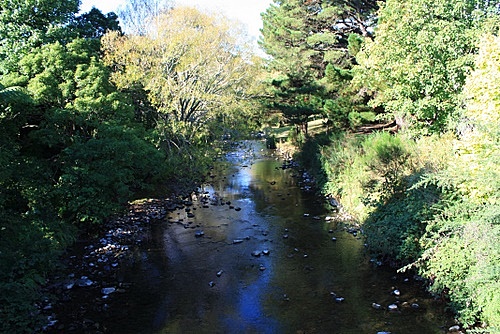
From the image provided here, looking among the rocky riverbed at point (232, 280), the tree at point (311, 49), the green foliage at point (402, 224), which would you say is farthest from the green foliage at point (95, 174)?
the tree at point (311, 49)

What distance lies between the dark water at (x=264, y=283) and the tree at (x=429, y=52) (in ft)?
18.9

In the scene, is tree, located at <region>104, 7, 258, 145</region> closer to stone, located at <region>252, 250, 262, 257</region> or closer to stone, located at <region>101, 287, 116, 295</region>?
stone, located at <region>252, 250, 262, 257</region>

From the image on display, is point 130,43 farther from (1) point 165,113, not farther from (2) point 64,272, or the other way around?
(2) point 64,272


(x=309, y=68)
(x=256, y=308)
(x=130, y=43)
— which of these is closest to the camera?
(x=256, y=308)

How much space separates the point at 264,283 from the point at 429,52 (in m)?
10.2

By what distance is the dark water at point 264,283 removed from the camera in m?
8.46

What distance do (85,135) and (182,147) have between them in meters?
6.73

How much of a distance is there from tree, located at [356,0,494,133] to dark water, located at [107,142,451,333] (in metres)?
5.77

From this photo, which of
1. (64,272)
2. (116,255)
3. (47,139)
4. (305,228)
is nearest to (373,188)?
(305,228)

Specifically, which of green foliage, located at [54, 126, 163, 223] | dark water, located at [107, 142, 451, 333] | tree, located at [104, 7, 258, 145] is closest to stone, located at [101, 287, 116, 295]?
dark water, located at [107, 142, 451, 333]

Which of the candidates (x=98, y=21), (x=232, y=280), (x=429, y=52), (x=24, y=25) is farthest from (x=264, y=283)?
(x=98, y=21)

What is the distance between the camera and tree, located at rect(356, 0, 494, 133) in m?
14.0

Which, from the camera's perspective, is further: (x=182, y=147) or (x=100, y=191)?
(x=182, y=147)

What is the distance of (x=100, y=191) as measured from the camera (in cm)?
1230
